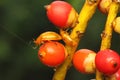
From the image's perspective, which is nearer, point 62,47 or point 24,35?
point 62,47

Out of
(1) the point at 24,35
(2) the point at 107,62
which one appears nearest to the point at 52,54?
(2) the point at 107,62

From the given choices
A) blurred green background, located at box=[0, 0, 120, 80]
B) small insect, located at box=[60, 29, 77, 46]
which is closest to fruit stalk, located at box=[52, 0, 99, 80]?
small insect, located at box=[60, 29, 77, 46]

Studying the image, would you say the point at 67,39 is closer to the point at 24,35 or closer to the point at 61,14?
the point at 61,14

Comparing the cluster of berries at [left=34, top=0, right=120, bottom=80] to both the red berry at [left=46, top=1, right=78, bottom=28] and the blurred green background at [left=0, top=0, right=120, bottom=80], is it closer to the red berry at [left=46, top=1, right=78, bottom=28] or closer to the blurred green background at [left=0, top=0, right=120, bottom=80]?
the red berry at [left=46, top=1, right=78, bottom=28]

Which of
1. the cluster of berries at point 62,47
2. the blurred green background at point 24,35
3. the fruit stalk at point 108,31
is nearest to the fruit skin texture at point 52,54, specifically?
the cluster of berries at point 62,47

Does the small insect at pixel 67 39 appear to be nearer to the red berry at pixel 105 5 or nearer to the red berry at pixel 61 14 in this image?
the red berry at pixel 61 14

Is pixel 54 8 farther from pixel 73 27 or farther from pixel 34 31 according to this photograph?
pixel 34 31

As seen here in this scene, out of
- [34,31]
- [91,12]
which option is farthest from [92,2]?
[34,31]
